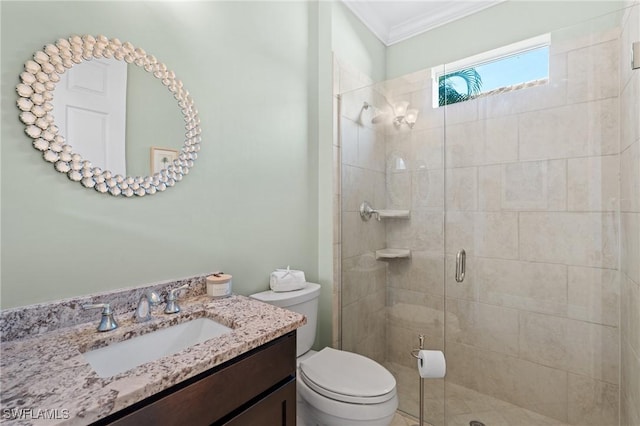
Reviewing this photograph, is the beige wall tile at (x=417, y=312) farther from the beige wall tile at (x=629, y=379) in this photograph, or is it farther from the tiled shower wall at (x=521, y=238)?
the beige wall tile at (x=629, y=379)

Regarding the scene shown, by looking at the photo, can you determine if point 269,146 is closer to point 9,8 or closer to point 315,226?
point 315,226

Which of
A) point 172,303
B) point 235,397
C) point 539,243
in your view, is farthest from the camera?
point 539,243

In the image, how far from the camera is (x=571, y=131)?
5.45 ft

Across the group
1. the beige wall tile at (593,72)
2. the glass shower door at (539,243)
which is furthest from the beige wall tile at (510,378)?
the beige wall tile at (593,72)

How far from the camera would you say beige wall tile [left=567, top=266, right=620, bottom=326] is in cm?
158

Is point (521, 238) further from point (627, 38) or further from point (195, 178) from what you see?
point (195, 178)

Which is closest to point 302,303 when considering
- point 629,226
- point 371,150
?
point 371,150

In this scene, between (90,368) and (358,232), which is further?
(358,232)

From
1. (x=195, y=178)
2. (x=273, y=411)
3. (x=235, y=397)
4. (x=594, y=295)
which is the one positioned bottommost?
(x=273, y=411)

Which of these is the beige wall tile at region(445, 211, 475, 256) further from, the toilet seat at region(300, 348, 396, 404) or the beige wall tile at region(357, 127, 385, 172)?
the toilet seat at region(300, 348, 396, 404)

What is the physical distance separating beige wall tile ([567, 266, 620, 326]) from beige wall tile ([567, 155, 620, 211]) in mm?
345

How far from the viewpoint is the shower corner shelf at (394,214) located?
199 centimetres

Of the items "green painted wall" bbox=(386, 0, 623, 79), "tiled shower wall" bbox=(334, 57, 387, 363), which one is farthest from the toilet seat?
"green painted wall" bbox=(386, 0, 623, 79)

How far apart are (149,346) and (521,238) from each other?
200 centimetres
